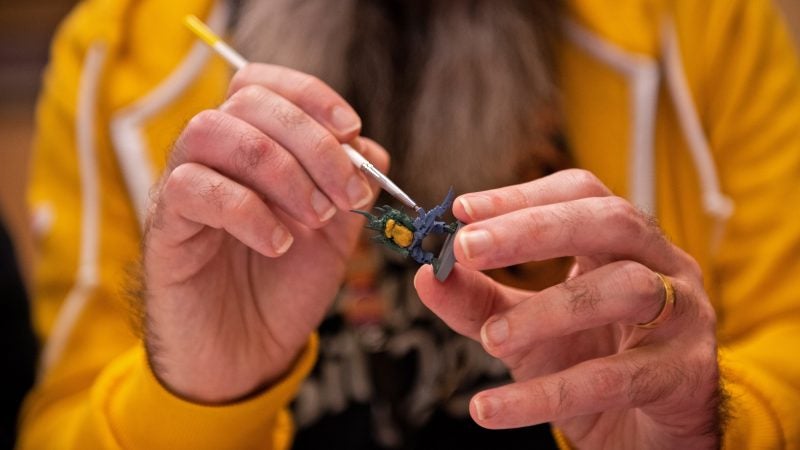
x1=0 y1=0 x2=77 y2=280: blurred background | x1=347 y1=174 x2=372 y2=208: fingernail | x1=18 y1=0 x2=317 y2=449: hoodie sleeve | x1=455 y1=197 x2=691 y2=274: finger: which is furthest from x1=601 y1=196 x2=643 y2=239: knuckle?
x1=0 y1=0 x2=77 y2=280: blurred background

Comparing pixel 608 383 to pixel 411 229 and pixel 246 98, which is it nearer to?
pixel 411 229

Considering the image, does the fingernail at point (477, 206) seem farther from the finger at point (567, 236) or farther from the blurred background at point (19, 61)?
the blurred background at point (19, 61)

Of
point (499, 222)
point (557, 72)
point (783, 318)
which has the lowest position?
point (783, 318)

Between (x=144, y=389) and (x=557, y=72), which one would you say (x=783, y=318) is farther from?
(x=144, y=389)

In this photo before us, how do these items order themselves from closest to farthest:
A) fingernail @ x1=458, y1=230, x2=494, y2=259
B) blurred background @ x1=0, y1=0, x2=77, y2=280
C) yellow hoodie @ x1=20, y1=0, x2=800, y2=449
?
fingernail @ x1=458, y1=230, x2=494, y2=259
yellow hoodie @ x1=20, y1=0, x2=800, y2=449
blurred background @ x1=0, y1=0, x2=77, y2=280

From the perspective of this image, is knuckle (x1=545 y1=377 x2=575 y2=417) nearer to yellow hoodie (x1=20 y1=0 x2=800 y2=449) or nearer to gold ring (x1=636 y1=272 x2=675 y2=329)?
gold ring (x1=636 y1=272 x2=675 y2=329)

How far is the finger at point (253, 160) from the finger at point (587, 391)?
124mm

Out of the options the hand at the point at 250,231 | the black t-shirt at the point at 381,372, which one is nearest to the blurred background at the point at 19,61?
the black t-shirt at the point at 381,372

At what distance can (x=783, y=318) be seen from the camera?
22.7 inches

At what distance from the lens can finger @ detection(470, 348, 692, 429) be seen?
1.15 feet

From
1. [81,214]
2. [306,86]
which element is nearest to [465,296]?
[306,86]

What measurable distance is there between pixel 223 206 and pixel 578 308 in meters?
0.17

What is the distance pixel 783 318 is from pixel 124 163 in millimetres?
488

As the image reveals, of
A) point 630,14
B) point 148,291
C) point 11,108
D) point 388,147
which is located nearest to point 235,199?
point 148,291
